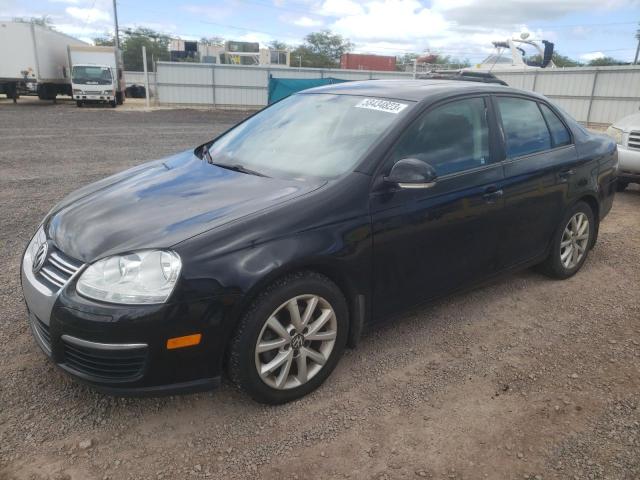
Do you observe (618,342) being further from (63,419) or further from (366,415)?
(63,419)

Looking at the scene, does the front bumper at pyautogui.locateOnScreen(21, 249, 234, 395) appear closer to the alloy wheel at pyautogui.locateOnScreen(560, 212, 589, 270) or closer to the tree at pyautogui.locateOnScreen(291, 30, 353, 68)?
the alloy wheel at pyautogui.locateOnScreen(560, 212, 589, 270)

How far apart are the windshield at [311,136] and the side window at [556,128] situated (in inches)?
60.8

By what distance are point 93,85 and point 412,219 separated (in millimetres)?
25362

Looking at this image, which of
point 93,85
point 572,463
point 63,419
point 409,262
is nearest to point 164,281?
point 63,419

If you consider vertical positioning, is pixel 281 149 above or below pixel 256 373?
above

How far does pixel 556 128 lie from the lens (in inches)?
163

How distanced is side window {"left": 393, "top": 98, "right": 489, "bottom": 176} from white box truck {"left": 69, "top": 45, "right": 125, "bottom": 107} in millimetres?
24805

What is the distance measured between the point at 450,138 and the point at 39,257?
2.51 m

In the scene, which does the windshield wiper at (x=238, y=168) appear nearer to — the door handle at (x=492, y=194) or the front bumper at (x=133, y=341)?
the front bumper at (x=133, y=341)

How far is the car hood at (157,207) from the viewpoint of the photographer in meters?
2.41

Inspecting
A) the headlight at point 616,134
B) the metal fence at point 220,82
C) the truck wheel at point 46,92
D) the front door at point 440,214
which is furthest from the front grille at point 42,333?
the truck wheel at point 46,92

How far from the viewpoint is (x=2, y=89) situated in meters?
24.3

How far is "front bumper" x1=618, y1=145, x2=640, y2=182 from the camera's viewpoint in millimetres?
6938

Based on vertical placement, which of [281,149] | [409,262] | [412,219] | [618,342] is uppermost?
[281,149]
